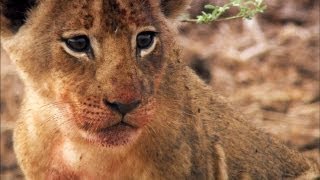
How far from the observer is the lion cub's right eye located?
4199 millimetres

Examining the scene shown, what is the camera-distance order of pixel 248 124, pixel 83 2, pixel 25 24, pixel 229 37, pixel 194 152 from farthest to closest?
pixel 229 37 → pixel 248 124 → pixel 194 152 → pixel 25 24 → pixel 83 2

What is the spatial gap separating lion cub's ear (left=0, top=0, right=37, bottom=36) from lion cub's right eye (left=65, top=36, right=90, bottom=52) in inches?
14.4

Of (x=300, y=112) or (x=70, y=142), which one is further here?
(x=300, y=112)

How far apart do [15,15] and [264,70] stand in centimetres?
378

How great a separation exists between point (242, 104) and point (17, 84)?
1.78 metres

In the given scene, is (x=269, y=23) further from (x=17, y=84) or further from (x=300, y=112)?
(x=17, y=84)

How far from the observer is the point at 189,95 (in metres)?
5.01

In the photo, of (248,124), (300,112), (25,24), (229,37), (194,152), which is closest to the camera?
(25,24)

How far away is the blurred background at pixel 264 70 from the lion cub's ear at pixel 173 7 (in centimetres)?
201

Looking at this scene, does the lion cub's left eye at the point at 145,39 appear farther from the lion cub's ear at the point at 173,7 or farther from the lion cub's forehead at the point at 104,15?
the lion cub's ear at the point at 173,7

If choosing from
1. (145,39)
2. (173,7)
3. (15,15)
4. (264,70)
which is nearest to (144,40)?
(145,39)

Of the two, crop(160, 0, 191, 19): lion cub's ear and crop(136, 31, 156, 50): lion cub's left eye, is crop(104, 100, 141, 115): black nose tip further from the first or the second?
crop(160, 0, 191, 19): lion cub's ear

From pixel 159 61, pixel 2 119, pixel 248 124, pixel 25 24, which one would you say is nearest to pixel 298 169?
pixel 248 124

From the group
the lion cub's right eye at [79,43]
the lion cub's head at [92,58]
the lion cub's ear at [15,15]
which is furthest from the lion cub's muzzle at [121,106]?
the lion cub's ear at [15,15]
